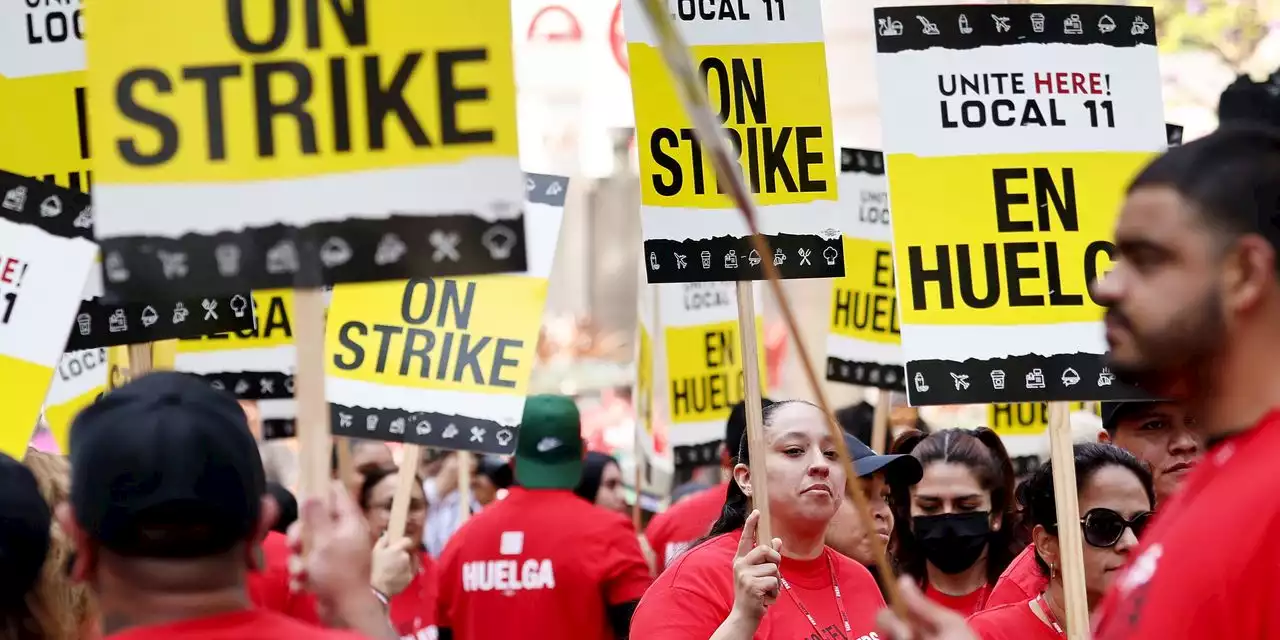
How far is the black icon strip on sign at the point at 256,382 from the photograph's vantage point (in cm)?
852

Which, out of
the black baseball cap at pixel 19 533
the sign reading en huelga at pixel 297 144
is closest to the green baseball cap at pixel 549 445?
the sign reading en huelga at pixel 297 144

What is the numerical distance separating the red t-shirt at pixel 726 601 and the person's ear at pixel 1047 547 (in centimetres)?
52

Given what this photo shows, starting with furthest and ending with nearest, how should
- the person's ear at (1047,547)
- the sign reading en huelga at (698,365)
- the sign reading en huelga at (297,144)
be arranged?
the sign reading en huelga at (698,365) → the person's ear at (1047,547) → the sign reading en huelga at (297,144)

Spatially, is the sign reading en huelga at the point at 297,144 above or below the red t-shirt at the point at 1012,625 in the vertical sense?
above

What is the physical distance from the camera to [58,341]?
5.90m

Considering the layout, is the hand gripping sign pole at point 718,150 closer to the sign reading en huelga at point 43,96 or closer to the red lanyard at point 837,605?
the red lanyard at point 837,605

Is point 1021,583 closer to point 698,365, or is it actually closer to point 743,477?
point 743,477

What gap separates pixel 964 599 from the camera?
22.0 ft

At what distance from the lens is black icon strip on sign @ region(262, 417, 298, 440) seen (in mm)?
9586

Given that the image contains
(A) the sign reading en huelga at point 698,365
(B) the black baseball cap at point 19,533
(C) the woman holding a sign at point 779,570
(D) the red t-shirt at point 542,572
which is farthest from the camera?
(A) the sign reading en huelga at point 698,365

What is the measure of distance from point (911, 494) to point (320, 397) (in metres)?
4.03

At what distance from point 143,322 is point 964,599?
3.19 metres

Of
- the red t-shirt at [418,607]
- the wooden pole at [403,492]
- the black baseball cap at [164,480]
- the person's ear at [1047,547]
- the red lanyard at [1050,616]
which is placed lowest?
the red t-shirt at [418,607]

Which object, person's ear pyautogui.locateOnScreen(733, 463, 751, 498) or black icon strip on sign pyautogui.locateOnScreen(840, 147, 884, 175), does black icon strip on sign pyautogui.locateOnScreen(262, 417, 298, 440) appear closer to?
black icon strip on sign pyautogui.locateOnScreen(840, 147, 884, 175)
